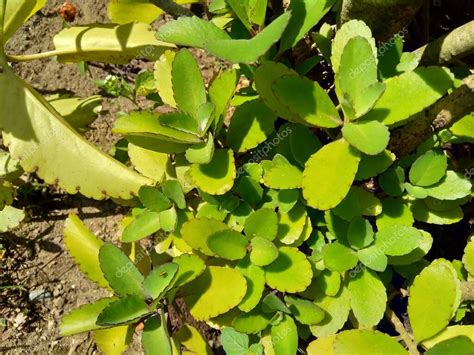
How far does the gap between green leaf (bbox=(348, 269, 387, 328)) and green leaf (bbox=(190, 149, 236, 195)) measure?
26 cm

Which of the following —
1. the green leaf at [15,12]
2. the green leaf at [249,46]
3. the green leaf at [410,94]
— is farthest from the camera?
the green leaf at [15,12]

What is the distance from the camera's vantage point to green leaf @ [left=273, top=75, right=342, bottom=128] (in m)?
0.68

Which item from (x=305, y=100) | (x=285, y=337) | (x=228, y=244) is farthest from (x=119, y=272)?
(x=305, y=100)

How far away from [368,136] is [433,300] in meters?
0.28

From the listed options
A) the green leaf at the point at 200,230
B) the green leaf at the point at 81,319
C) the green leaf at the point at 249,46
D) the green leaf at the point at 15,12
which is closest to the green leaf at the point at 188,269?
the green leaf at the point at 200,230

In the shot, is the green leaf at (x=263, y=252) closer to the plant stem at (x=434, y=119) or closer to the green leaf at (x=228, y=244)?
the green leaf at (x=228, y=244)

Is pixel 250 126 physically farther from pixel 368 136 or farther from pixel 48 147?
pixel 48 147

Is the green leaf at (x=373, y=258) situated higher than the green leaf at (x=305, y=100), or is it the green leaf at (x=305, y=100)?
the green leaf at (x=305, y=100)

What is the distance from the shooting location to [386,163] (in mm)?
757

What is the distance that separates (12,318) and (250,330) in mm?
836

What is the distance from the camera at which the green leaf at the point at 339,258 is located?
2.61 ft

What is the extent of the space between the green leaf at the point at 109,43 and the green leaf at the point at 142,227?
41 centimetres

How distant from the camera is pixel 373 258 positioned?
785mm

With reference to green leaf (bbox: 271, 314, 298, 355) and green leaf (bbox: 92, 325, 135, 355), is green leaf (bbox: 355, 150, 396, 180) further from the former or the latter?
green leaf (bbox: 92, 325, 135, 355)
